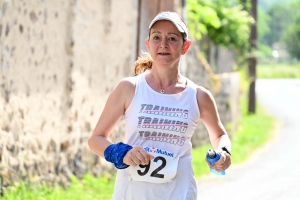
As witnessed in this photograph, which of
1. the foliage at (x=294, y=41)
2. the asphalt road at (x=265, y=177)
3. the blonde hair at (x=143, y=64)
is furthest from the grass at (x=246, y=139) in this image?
the foliage at (x=294, y=41)

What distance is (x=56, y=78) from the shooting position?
780 centimetres

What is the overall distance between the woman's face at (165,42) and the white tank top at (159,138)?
0.17m

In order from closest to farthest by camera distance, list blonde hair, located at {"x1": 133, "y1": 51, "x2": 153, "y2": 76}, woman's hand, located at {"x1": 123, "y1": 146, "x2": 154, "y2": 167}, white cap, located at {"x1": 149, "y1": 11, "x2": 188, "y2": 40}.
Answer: woman's hand, located at {"x1": 123, "y1": 146, "x2": 154, "y2": 167} → white cap, located at {"x1": 149, "y1": 11, "x2": 188, "y2": 40} → blonde hair, located at {"x1": 133, "y1": 51, "x2": 153, "y2": 76}

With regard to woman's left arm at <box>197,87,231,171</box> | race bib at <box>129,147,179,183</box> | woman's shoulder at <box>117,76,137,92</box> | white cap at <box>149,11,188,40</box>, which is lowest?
race bib at <box>129,147,179,183</box>

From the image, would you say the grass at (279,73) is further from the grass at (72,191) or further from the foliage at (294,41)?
the grass at (72,191)

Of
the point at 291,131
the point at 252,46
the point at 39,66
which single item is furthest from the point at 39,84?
the point at 252,46

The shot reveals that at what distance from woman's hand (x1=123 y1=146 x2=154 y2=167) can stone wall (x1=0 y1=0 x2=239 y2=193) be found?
130 inches

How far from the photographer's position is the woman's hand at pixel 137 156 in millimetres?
3547

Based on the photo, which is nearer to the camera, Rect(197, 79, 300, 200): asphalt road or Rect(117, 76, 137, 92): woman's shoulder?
Rect(117, 76, 137, 92): woman's shoulder

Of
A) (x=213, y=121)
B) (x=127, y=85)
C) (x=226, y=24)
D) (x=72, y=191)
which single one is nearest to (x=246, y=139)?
Answer: (x=226, y=24)

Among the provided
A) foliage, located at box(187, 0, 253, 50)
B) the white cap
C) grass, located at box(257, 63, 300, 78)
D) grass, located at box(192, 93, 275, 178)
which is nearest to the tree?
foliage, located at box(187, 0, 253, 50)

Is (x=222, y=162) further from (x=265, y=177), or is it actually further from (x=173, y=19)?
(x=265, y=177)

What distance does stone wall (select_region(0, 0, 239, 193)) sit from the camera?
6.85m

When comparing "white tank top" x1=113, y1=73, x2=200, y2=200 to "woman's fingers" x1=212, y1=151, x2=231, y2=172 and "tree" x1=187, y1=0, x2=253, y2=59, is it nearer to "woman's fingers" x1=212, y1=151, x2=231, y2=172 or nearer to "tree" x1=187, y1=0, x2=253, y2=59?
"woman's fingers" x1=212, y1=151, x2=231, y2=172
